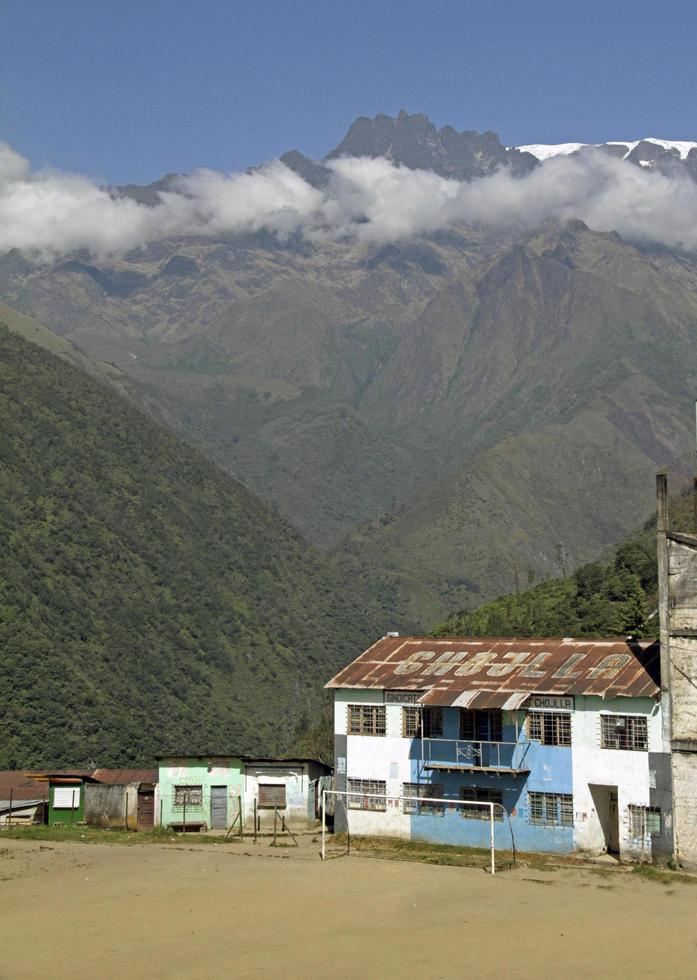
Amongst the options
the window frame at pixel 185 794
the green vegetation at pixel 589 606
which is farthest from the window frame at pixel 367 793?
the green vegetation at pixel 589 606

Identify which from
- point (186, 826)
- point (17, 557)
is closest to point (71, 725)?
point (17, 557)

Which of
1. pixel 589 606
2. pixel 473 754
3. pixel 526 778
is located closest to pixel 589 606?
pixel 589 606

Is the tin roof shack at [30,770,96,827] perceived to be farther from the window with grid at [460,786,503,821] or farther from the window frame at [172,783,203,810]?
the window with grid at [460,786,503,821]

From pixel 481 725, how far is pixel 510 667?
3.17 meters

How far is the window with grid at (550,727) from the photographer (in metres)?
52.6

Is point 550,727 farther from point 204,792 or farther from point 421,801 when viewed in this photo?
point 204,792

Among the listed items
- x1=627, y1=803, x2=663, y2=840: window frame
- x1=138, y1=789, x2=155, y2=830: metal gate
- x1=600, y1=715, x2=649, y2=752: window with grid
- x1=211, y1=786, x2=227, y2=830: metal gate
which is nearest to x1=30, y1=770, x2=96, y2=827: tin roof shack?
x1=138, y1=789, x2=155, y2=830: metal gate

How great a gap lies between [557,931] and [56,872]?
20.1m

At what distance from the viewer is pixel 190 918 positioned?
4275cm

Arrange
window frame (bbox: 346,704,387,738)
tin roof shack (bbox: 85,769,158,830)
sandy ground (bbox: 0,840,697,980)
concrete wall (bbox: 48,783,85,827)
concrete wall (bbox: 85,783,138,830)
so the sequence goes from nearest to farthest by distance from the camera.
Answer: sandy ground (bbox: 0,840,697,980), window frame (bbox: 346,704,387,738), tin roof shack (bbox: 85,769,158,830), concrete wall (bbox: 85,783,138,830), concrete wall (bbox: 48,783,85,827)

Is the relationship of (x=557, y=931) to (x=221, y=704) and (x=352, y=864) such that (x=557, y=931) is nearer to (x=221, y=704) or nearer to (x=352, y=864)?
(x=352, y=864)

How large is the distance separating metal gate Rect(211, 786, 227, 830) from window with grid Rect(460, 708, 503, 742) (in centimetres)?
1229

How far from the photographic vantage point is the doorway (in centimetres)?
5156

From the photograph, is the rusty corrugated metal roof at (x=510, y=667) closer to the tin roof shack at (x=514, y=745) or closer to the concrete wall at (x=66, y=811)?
the tin roof shack at (x=514, y=745)
